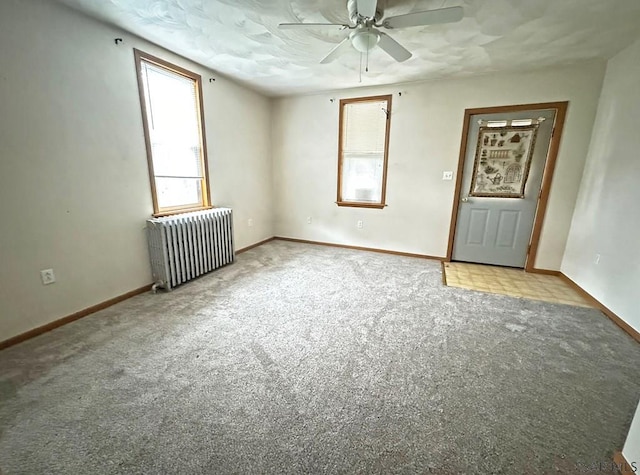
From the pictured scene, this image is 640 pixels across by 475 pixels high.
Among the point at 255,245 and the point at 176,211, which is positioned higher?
the point at 176,211

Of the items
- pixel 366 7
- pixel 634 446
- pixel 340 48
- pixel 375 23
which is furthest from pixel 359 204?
pixel 634 446

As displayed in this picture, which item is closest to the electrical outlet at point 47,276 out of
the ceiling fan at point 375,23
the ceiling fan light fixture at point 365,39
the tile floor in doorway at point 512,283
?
the ceiling fan at point 375,23

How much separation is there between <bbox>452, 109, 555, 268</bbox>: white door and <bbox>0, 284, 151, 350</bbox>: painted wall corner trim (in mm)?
4113

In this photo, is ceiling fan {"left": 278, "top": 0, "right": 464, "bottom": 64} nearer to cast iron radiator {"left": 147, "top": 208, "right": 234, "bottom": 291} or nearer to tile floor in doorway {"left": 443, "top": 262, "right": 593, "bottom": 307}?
cast iron radiator {"left": 147, "top": 208, "right": 234, "bottom": 291}

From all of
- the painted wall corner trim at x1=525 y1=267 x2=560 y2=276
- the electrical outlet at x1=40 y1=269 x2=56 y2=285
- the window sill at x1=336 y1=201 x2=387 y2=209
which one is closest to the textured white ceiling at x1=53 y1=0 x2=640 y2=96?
the window sill at x1=336 y1=201 x2=387 y2=209

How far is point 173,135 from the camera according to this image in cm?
294

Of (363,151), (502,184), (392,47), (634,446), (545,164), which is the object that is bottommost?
(634,446)

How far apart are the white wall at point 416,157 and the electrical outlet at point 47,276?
3.27 metres

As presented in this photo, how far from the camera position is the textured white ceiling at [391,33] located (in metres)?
1.93

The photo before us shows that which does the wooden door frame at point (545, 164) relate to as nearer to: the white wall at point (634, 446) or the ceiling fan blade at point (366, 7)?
the ceiling fan blade at point (366, 7)

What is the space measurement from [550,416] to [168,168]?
3743 millimetres

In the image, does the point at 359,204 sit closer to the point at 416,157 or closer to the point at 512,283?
the point at 416,157

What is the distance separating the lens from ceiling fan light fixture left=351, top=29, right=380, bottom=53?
1.97 metres

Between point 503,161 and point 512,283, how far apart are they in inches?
62.0
